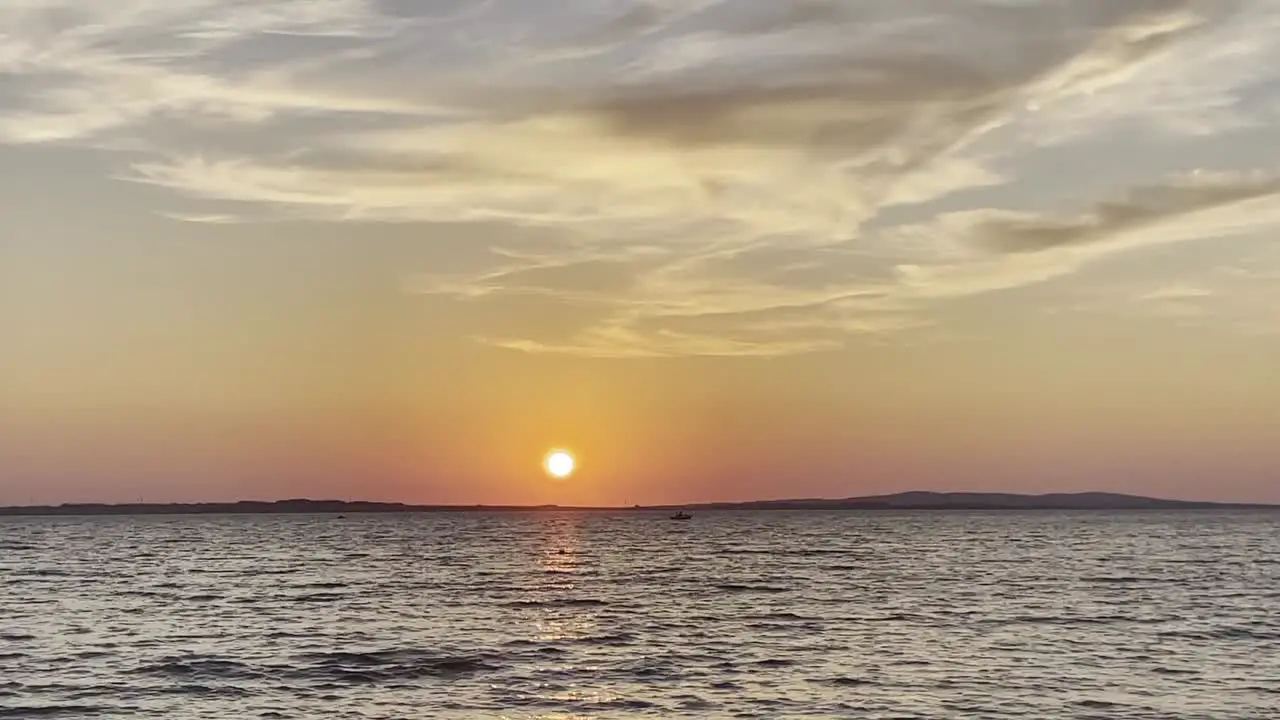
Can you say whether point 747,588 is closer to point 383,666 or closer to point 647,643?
point 647,643

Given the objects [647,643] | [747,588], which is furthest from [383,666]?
[747,588]

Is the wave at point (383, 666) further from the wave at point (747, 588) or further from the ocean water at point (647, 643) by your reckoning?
the wave at point (747, 588)

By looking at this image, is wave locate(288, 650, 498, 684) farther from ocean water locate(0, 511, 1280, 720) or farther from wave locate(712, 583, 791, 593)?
wave locate(712, 583, 791, 593)

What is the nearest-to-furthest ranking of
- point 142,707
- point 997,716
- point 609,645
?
point 997,716 → point 142,707 → point 609,645

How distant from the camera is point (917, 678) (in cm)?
4494

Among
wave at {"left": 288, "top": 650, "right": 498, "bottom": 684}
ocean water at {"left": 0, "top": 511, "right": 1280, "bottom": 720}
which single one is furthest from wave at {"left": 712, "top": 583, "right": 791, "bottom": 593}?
wave at {"left": 288, "top": 650, "right": 498, "bottom": 684}

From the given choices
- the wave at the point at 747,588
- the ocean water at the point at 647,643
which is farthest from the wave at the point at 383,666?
the wave at the point at 747,588

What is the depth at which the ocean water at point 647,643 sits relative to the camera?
134ft

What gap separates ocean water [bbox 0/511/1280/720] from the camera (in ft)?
134

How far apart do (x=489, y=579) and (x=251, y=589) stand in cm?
1851

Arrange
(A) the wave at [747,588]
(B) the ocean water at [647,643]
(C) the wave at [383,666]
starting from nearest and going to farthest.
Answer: (B) the ocean water at [647,643] < (C) the wave at [383,666] < (A) the wave at [747,588]

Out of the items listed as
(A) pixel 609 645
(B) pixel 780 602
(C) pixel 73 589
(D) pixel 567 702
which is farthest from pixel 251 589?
(D) pixel 567 702

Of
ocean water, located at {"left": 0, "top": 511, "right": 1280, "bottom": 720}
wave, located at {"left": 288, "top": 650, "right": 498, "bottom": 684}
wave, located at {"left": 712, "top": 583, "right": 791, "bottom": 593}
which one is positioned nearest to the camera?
ocean water, located at {"left": 0, "top": 511, "right": 1280, "bottom": 720}

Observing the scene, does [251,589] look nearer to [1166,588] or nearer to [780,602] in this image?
[780,602]
